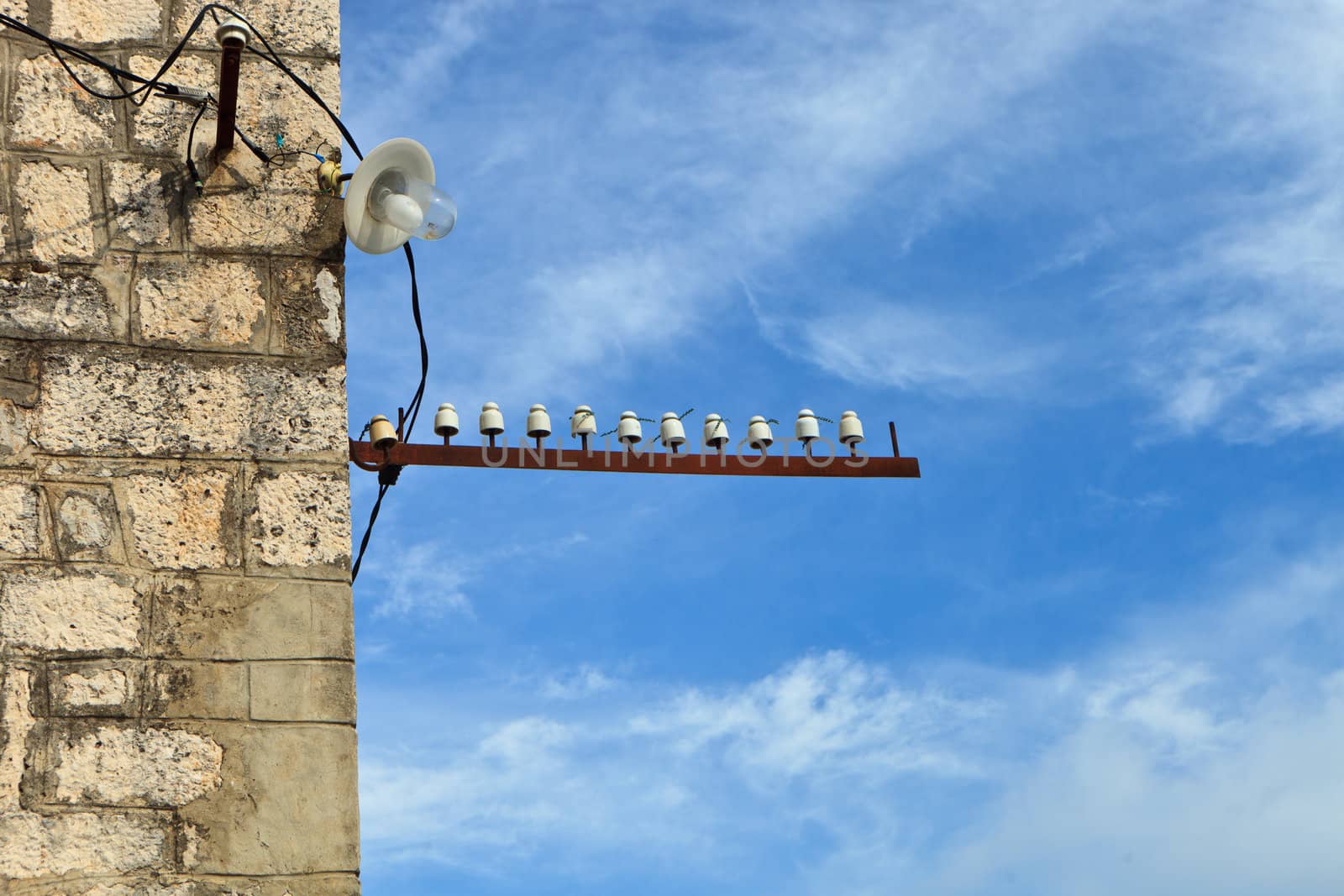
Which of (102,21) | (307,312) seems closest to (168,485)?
(307,312)

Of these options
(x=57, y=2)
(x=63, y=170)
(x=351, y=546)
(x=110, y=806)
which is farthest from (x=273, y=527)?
(x=57, y=2)

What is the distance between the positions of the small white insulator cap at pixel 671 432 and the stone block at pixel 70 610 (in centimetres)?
249

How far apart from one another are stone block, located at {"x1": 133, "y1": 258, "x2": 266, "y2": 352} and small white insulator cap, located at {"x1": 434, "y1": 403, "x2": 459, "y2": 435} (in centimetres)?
Result: 158

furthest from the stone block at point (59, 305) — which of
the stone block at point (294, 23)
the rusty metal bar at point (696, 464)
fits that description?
the rusty metal bar at point (696, 464)

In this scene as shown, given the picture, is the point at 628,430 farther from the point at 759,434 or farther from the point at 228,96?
the point at 228,96

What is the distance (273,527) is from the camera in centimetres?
286

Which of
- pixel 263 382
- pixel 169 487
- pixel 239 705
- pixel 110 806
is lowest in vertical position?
pixel 110 806

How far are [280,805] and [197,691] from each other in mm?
263

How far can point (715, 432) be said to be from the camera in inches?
199

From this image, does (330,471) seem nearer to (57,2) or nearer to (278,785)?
(278,785)

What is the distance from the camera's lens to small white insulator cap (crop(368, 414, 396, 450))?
13.4ft

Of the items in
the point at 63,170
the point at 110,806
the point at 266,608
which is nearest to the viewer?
the point at 110,806

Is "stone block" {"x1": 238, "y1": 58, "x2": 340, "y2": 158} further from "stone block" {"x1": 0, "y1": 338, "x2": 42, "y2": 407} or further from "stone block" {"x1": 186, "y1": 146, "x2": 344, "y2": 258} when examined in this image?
"stone block" {"x1": 0, "y1": 338, "x2": 42, "y2": 407}

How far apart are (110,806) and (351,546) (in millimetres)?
655
